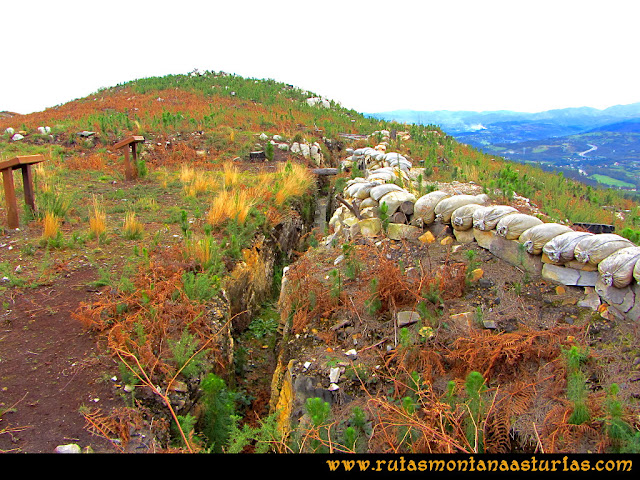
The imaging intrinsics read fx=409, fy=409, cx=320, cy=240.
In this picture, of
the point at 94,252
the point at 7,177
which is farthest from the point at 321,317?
the point at 7,177

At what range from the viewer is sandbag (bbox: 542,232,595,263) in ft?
13.5

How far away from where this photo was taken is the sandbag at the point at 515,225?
15.5 ft

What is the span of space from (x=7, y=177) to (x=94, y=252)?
181 centimetres

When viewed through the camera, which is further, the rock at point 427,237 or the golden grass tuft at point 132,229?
the golden grass tuft at point 132,229

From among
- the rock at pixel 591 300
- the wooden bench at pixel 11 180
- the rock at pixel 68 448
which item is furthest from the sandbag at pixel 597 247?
the wooden bench at pixel 11 180

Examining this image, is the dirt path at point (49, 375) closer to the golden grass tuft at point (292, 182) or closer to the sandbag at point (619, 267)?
the sandbag at point (619, 267)

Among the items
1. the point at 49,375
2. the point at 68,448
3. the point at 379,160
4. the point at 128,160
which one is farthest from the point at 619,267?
the point at 128,160

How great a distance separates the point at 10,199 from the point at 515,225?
23.3 feet

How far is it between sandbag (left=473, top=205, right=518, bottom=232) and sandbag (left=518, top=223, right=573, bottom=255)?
50 cm

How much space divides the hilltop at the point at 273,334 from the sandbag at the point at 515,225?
0.87 feet

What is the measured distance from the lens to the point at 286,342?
16.4ft

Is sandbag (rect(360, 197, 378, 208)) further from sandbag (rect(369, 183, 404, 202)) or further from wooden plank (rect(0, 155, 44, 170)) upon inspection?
wooden plank (rect(0, 155, 44, 170))

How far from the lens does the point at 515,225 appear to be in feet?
15.6
